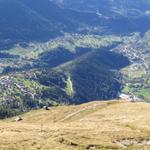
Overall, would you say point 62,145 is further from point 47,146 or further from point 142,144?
point 142,144

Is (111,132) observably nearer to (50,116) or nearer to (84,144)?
(84,144)

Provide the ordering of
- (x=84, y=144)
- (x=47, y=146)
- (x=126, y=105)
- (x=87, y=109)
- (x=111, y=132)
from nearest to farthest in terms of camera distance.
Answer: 1. (x=47, y=146)
2. (x=84, y=144)
3. (x=111, y=132)
4. (x=126, y=105)
5. (x=87, y=109)

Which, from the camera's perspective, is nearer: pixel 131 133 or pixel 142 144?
pixel 142 144

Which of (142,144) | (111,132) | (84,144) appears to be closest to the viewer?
(84,144)

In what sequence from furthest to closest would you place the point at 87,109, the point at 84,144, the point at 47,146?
1. the point at 87,109
2. the point at 84,144
3. the point at 47,146

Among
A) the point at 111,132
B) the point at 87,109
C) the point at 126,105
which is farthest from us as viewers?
the point at 87,109

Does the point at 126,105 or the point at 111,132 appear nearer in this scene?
the point at 111,132

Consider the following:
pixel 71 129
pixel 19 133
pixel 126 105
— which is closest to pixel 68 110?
pixel 126 105

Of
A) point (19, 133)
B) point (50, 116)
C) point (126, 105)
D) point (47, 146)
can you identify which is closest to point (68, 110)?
point (50, 116)

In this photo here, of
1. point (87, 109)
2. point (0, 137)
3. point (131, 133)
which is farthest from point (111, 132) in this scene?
point (87, 109)
